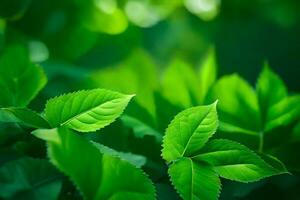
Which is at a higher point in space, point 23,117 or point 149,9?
point 23,117

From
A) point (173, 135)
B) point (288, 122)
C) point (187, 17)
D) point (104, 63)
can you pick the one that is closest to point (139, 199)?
point (173, 135)

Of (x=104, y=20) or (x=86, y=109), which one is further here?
(x=104, y=20)

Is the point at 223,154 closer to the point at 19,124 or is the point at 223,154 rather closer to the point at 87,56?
the point at 19,124

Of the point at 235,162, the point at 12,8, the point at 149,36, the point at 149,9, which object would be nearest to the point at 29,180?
the point at 235,162

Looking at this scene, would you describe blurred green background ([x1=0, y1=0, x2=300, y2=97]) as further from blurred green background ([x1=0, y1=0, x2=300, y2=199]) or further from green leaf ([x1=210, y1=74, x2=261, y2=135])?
green leaf ([x1=210, y1=74, x2=261, y2=135])

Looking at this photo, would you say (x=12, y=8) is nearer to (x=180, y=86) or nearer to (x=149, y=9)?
(x=180, y=86)

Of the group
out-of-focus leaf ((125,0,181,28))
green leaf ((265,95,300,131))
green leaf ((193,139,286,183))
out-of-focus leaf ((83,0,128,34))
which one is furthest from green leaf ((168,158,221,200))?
out-of-focus leaf ((125,0,181,28))
